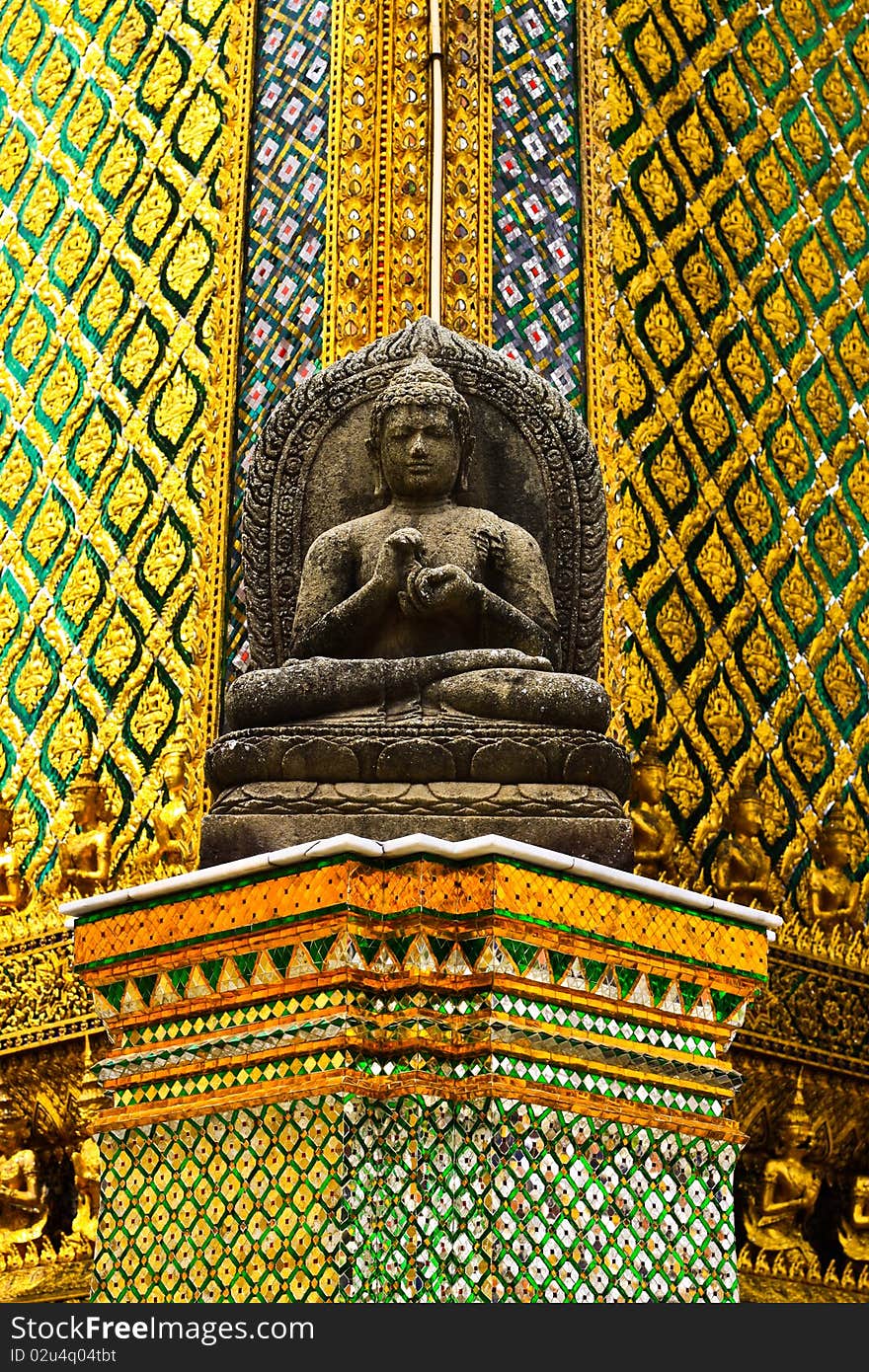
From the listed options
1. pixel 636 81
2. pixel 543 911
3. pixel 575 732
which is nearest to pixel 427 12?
pixel 636 81

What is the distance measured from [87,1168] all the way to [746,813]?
1999 millimetres

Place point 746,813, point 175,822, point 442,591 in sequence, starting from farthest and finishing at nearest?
point 746,813 < point 175,822 < point 442,591

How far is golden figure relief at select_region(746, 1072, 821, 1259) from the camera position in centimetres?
641

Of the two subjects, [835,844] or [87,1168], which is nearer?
[87,1168]

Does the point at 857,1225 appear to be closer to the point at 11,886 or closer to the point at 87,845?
the point at 87,845

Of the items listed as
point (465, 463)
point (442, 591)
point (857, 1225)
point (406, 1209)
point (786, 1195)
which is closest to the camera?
point (406, 1209)

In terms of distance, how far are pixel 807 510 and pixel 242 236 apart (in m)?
1.82

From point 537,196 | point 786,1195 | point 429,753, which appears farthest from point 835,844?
point 429,753

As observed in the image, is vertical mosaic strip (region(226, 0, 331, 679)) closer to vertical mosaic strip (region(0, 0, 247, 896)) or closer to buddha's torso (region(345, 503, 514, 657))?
vertical mosaic strip (region(0, 0, 247, 896))

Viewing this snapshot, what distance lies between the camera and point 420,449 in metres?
5.00

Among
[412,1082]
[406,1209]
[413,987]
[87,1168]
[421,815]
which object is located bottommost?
[406,1209]

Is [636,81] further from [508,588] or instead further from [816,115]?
[508,588]

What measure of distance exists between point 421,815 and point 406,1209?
0.77 meters

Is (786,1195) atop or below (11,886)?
below
